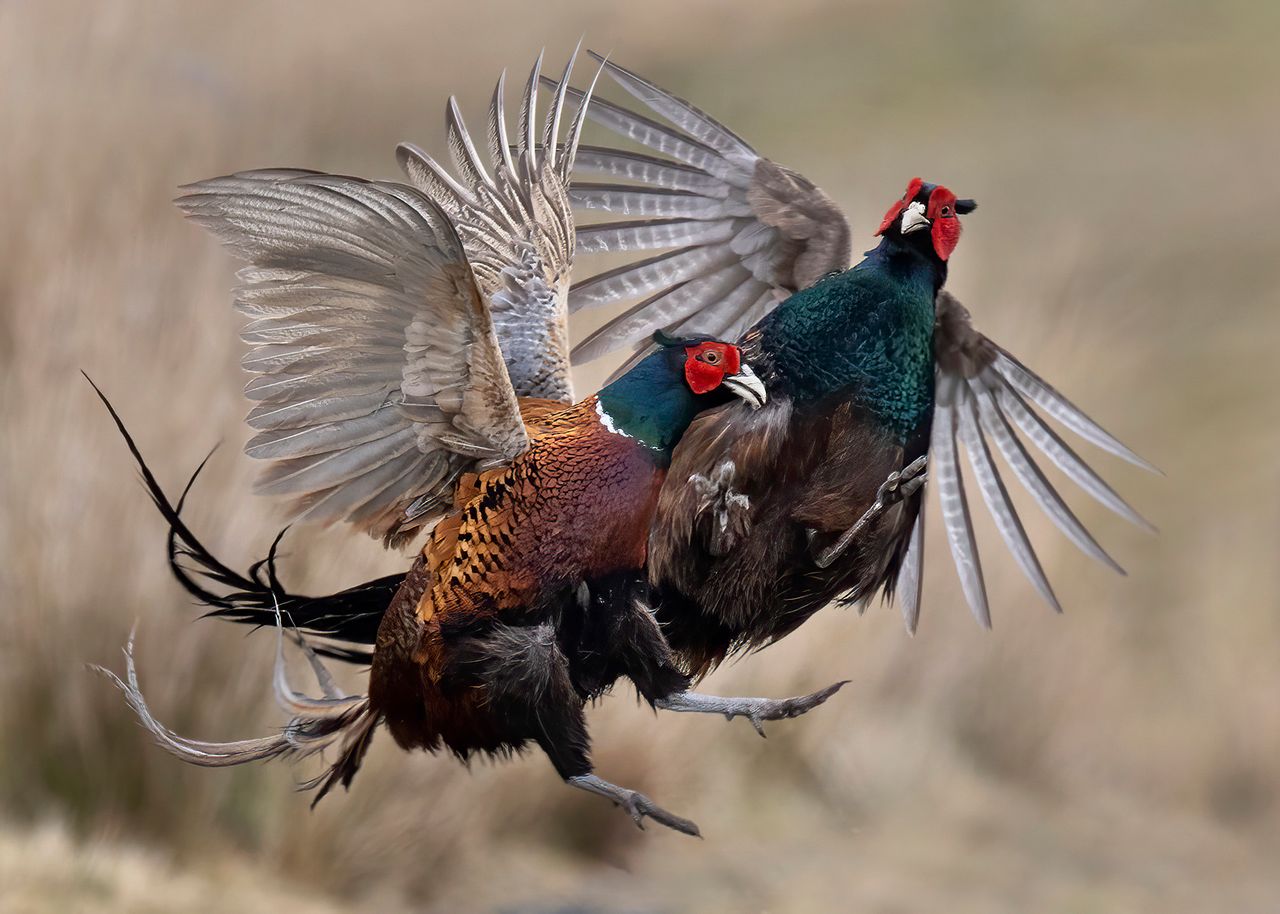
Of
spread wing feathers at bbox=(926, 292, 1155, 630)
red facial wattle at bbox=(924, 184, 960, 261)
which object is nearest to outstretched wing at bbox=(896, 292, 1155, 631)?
spread wing feathers at bbox=(926, 292, 1155, 630)

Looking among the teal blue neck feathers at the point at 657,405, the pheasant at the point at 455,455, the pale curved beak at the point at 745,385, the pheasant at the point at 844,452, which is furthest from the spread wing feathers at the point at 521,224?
the pale curved beak at the point at 745,385

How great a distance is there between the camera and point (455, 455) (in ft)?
9.45

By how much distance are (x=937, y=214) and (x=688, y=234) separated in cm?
84

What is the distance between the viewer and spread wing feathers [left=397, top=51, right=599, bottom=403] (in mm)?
3316

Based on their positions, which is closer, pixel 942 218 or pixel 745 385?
pixel 745 385

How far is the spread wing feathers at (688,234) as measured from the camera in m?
3.66

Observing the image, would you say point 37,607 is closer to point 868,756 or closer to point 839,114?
point 868,756

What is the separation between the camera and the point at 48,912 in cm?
410

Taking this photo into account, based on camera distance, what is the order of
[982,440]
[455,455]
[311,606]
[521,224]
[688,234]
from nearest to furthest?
1. [455,455]
2. [311,606]
3. [521,224]
4. [982,440]
5. [688,234]

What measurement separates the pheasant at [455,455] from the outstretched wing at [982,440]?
730mm

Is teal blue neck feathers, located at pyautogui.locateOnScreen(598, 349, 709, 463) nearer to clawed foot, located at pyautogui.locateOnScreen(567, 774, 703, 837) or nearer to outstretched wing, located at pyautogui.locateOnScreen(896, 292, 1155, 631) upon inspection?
clawed foot, located at pyautogui.locateOnScreen(567, 774, 703, 837)

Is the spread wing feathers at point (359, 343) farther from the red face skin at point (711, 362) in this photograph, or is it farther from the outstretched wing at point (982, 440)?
Result: the outstretched wing at point (982, 440)

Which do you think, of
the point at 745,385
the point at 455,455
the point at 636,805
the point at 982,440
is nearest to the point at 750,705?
the point at 636,805

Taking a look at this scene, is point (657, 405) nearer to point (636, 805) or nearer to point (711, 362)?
point (711, 362)
